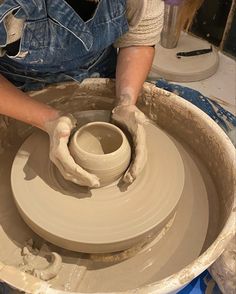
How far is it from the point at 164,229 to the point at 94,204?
261 mm

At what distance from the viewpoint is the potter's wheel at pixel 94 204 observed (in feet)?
3.86

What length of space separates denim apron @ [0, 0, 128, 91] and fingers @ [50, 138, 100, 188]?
0.94 ft

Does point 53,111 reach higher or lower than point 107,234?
higher

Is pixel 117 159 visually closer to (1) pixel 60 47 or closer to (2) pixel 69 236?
(2) pixel 69 236

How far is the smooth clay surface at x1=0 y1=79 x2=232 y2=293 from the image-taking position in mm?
1162

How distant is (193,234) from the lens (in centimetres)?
133

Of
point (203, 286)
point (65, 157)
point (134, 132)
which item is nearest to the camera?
point (65, 157)

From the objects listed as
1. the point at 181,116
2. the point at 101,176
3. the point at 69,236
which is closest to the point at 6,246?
the point at 69,236

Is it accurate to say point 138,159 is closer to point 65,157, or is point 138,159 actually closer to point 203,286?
point 65,157

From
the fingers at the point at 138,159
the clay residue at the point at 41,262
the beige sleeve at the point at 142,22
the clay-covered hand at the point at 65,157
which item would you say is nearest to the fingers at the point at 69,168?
the clay-covered hand at the point at 65,157

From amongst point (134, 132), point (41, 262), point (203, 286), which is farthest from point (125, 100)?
point (203, 286)

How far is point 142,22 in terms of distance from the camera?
1.40 m

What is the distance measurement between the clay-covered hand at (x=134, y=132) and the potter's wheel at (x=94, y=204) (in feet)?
0.19

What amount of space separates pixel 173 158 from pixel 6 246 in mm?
586
